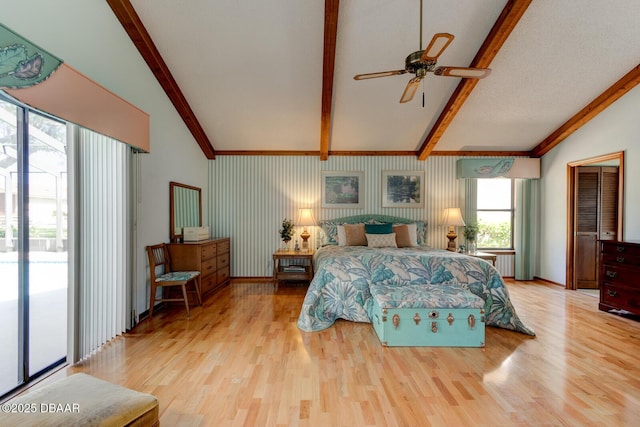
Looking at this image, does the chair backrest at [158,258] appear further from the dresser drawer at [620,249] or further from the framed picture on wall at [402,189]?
the dresser drawer at [620,249]

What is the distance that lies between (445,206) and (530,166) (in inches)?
67.2

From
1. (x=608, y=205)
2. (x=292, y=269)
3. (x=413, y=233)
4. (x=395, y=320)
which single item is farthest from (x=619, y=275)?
(x=292, y=269)

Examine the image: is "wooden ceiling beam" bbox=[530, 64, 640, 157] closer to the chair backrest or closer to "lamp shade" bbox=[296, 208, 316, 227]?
"lamp shade" bbox=[296, 208, 316, 227]

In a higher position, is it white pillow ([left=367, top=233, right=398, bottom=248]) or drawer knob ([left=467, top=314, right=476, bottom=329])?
white pillow ([left=367, top=233, right=398, bottom=248])

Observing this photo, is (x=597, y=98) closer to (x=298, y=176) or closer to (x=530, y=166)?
(x=530, y=166)

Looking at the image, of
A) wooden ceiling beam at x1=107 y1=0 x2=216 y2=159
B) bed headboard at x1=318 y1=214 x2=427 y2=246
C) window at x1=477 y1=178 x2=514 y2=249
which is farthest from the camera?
window at x1=477 y1=178 x2=514 y2=249

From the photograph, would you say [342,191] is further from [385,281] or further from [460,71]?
[460,71]

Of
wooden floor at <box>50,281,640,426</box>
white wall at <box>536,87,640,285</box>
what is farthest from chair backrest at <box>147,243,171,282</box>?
white wall at <box>536,87,640,285</box>

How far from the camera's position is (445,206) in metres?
5.72

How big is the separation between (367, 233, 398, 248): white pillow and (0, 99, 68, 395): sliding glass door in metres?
3.79

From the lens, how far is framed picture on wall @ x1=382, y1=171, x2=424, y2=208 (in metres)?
5.71

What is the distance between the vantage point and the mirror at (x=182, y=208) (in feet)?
14.0

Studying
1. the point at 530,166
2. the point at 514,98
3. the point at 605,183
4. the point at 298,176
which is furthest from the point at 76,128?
the point at 605,183

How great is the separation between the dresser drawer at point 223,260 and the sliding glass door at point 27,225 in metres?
2.20
